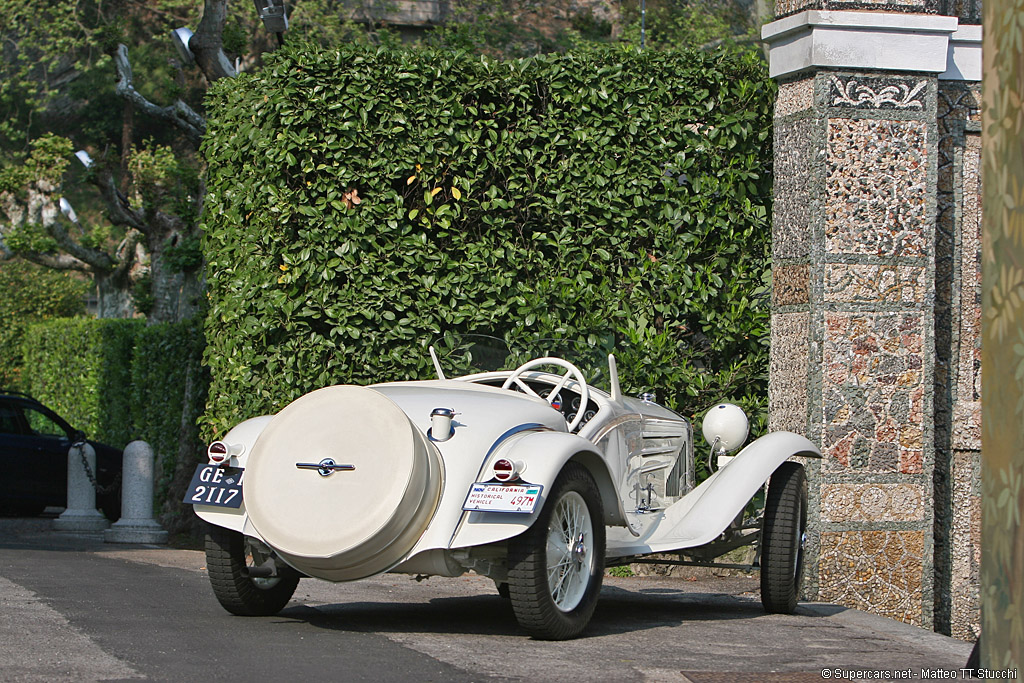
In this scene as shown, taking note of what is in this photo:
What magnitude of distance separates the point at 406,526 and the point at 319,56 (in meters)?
4.47

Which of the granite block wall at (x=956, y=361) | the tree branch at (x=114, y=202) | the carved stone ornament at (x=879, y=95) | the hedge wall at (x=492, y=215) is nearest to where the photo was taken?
the carved stone ornament at (x=879, y=95)

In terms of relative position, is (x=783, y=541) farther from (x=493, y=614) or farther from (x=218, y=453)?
(x=218, y=453)

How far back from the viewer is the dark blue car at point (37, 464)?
14.8 m

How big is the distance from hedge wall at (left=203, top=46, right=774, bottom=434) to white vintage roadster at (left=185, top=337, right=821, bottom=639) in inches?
86.0

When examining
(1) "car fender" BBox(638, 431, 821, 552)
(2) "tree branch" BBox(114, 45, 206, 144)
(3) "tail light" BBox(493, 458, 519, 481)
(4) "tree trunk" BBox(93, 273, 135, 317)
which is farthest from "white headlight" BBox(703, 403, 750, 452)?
(4) "tree trunk" BBox(93, 273, 135, 317)

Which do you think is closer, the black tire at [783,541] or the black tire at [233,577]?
the black tire at [233,577]

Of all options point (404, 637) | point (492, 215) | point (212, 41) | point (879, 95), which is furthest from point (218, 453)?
point (212, 41)

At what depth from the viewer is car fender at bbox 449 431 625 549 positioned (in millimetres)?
5441

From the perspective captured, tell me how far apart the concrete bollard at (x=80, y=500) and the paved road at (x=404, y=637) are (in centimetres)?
474

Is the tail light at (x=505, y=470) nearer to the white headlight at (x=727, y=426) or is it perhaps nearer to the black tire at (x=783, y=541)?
the black tire at (x=783, y=541)

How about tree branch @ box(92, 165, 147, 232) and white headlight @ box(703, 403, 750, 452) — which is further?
tree branch @ box(92, 165, 147, 232)

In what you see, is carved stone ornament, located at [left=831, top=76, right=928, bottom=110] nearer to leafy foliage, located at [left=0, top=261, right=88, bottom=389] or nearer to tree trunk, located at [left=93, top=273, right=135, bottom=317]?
tree trunk, located at [left=93, top=273, right=135, bottom=317]

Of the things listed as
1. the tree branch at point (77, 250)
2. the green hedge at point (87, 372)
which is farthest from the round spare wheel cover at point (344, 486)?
the tree branch at point (77, 250)

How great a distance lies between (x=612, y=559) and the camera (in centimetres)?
648
